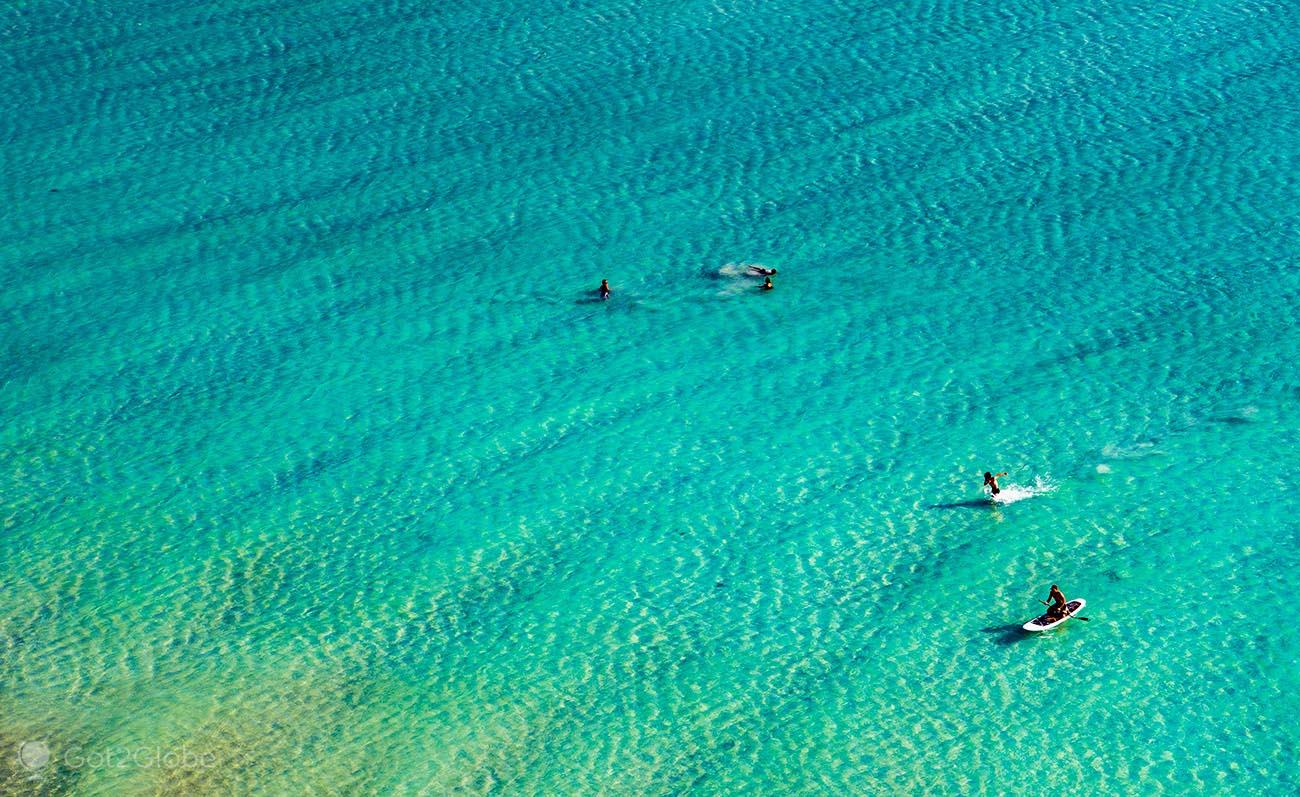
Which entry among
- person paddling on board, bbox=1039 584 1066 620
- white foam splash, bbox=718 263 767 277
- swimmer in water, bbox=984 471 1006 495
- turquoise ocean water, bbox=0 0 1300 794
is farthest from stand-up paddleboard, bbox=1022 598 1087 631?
white foam splash, bbox=718 263 767 277

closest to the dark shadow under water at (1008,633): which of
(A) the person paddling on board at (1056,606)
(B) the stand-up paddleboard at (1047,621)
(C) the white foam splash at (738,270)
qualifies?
(B) the stand-up paddleboard at (1047,621)

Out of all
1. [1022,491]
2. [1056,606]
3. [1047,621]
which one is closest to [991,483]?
[1022,491]

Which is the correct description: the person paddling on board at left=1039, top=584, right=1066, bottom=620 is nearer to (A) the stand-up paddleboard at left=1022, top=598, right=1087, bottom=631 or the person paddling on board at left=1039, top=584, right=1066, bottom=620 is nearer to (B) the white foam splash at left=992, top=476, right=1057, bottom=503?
(A) the stand-up paddleboard at left=1022, top=598, right=1087, bottom=631

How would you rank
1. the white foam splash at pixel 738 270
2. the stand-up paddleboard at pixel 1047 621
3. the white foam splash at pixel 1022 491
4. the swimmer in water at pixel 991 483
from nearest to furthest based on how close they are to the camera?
the stand-up paddleboard at pixel 1047 621, the swimmer in water at pixel 991 483, the white foam splash at pixel 1022 491, the white foam splash at pixel 738 270

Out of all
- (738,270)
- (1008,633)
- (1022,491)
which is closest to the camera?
(1008,633)

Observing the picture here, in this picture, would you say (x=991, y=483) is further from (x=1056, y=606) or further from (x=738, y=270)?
(x=738, y=270)

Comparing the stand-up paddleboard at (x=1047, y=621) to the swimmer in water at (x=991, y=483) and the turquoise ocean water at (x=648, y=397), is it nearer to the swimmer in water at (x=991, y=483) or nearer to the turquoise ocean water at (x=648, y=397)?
the turquoise ocean water at (x=648, y=397)

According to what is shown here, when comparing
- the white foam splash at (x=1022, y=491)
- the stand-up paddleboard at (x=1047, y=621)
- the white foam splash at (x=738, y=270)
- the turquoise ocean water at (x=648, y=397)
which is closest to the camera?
the turquoise ocean water at (x=648, y=397)

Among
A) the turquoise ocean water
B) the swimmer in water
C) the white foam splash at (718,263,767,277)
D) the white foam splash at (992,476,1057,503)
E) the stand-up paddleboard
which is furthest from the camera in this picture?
the white foam splash at (718,263,767,277)
